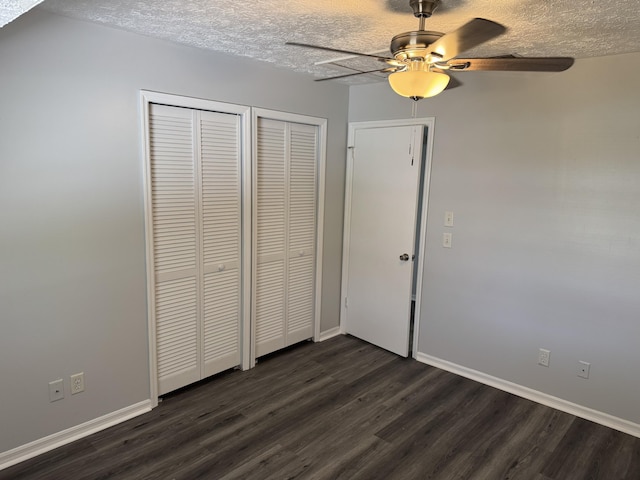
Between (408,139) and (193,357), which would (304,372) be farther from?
(408,139)

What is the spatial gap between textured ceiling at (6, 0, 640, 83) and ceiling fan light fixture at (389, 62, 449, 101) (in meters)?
0.38

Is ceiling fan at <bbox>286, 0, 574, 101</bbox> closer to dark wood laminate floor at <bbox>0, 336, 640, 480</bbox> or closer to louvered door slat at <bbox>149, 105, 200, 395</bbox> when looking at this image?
louvered door slat at <bbox>149, 105, 200, 395</bbox>

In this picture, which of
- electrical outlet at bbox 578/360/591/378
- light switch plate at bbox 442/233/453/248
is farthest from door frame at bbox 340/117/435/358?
electrical outlet at bbox 578/360/591/378

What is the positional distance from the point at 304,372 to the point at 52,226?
205 cm

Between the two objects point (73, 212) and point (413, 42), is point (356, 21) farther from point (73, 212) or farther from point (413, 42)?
point (73, 212)

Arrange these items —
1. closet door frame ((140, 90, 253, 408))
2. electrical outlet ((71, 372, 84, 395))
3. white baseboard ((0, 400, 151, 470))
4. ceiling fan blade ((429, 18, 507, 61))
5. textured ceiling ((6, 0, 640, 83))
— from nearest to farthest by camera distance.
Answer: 1. ceiling fan blade ((429, 18, 507, 61))
2. textured ceiling ((6, 0, 640, 83))
3. white baseboard ((0, 400, 151, 470))
4. electrical outlet ((71, 372, 84, 395))
5. closet door frame ((140, 90, 253, 408))

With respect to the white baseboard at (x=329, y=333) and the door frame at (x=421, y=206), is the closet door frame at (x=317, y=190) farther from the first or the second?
the door frame at (x=421, y=206)

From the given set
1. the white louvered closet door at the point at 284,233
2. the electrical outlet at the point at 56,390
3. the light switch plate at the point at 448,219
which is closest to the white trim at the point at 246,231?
the white louvered closet door at the point at 284,233

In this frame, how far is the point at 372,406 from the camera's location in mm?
2869

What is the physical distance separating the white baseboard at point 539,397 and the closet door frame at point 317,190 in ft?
3.39

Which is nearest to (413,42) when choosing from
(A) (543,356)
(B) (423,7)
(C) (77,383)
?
(B) (423,7)

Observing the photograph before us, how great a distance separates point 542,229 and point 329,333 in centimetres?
208

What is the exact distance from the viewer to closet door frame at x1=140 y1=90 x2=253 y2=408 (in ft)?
8.16

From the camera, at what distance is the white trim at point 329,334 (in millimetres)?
3903
